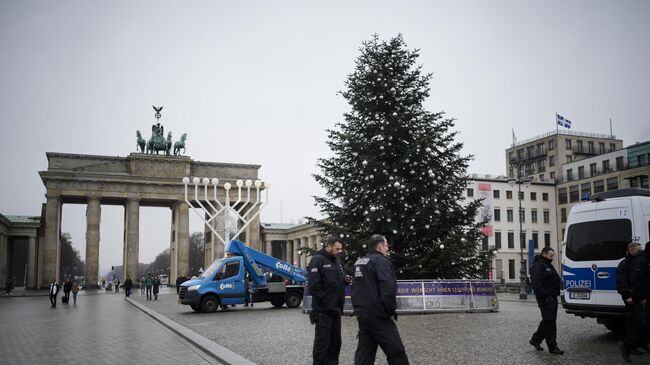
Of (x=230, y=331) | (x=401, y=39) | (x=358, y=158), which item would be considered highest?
(x=401, y=39)

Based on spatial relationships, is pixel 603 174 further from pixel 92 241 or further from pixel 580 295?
pixel 580 295

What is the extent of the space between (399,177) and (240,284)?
9.49 meters

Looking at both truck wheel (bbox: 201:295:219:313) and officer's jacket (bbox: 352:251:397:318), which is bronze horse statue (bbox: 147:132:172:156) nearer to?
truck wheel (bbox: 201:295:219:313)

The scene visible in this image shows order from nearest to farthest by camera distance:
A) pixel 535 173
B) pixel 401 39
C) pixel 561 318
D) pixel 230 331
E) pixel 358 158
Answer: pixel 230 331, pixel 561 318, pixel 358 158, pixel 401 39, pixel 535 173

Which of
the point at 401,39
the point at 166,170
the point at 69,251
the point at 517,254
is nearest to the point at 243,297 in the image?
the point at 401,39

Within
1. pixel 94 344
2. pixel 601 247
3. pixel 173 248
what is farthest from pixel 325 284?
pixel 173 248

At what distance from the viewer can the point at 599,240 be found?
14281 mm

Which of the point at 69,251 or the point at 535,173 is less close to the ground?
the point at 535,173

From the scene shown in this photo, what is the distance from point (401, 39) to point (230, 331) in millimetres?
16528

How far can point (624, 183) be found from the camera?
71.1 m

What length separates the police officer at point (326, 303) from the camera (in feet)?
29.5

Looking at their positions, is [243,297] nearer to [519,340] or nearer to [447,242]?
[447,242]

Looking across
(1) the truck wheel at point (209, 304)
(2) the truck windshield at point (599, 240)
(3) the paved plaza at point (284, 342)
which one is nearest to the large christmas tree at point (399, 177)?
(3) the paved plaza at point (284, 342)

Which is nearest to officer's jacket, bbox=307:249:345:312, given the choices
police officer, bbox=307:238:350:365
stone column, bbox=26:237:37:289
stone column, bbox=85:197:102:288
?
police officer, bbox=307:238:350:365
